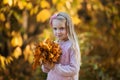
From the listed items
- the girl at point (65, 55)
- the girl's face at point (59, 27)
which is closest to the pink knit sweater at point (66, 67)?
the girl at point (65, 55)

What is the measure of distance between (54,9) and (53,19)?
2921mm

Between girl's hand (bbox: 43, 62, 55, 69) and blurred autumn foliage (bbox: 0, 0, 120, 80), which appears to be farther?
blurred autumn foliage (bbox: 0, 0, 120, 80)

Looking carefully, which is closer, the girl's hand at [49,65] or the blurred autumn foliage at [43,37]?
the girl's hand at [49,65]

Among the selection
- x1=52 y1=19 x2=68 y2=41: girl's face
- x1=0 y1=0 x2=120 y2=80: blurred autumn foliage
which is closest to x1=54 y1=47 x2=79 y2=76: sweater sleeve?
x1=52 y1=19 x2=68 y2=41: girl's face

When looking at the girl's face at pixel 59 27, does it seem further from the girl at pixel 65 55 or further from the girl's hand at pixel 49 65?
the girl's hand at pixel 49 65

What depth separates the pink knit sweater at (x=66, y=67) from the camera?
362 centimetres

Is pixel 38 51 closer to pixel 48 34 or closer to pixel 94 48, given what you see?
pixel 48 34

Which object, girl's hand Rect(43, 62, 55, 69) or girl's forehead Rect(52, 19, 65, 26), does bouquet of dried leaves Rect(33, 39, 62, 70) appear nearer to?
girl's hand Rect(43, 62, 55, 69)

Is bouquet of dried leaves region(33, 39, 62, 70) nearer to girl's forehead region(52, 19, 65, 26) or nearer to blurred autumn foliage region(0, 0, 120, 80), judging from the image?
girl's forehead region(52, 19, 65, 26)

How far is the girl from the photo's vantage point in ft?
11.9

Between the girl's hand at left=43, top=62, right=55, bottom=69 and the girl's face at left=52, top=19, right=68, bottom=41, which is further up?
the girl's face at left=52, top=19, right=68, bottom=41

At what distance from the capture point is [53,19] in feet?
12.3

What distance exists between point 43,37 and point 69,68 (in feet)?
9.40

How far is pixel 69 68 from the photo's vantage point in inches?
142
